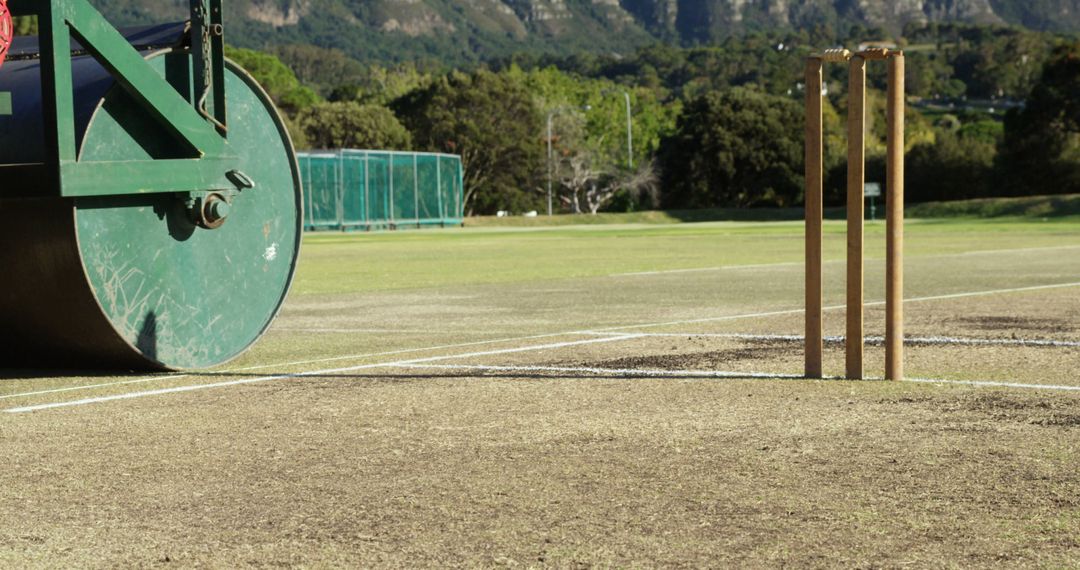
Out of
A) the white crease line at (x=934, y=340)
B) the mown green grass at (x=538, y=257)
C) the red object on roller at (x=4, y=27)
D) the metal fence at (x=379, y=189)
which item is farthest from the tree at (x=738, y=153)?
the red object on roller at (x=4, y=27)

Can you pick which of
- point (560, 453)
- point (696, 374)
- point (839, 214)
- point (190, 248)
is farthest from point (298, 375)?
point (839, 214)

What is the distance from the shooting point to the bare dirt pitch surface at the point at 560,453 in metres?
5.38

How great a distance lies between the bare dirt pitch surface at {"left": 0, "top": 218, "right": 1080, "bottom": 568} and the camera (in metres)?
5.38

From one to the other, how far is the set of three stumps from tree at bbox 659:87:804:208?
284 ft

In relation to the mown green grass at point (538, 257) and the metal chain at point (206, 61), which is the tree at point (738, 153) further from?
the metal chain at point (206, 61)

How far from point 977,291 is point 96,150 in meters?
Result: 12.2

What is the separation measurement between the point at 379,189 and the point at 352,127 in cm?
2836

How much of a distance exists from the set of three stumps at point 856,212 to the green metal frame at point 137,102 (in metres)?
3.97

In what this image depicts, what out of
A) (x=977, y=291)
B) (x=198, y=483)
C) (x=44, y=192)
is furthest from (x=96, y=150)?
(x=977, y=291)

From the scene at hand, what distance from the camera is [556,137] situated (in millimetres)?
105000

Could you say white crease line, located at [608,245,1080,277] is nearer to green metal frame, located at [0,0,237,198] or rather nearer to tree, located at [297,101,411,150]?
green metal frame, located at [0,0,237,198]

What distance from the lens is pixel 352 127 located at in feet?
323

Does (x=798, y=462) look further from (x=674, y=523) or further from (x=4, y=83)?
(x=4, y=83)

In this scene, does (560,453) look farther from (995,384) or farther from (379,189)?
(379,189)
